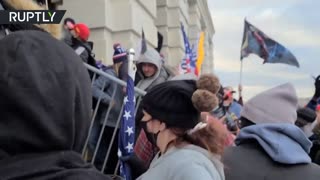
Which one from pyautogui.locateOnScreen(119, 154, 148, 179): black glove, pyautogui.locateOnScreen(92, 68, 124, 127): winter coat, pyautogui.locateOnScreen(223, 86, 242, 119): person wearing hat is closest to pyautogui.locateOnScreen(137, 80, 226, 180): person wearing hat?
pyautogui.locateOnScreen(119, 154, 148, 179): black glove

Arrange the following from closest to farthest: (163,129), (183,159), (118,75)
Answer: (183,159)
(163,129)
(118,75)

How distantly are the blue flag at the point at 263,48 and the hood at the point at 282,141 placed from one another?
4.88 metres

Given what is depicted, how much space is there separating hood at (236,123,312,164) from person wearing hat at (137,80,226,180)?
175 mm

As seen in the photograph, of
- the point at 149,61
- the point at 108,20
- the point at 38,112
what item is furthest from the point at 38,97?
the point at 108,20

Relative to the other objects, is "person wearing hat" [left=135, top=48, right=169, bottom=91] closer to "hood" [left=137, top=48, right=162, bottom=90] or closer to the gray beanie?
"hood" [left=137, top=48, right=162, bottom=90]

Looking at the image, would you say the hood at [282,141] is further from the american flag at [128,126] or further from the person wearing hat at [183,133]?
the american flag at [128,126]

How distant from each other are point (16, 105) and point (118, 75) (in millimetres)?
3772

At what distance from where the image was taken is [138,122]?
163 inches

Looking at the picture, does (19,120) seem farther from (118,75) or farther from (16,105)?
(118,75)

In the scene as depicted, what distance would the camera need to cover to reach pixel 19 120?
1.01m

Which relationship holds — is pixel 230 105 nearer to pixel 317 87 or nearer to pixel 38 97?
pixel 317 87

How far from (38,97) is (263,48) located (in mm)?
7005

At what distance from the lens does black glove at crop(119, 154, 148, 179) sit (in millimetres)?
3555

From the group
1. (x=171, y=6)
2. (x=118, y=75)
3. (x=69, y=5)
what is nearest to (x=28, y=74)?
(x=118, y=75)
